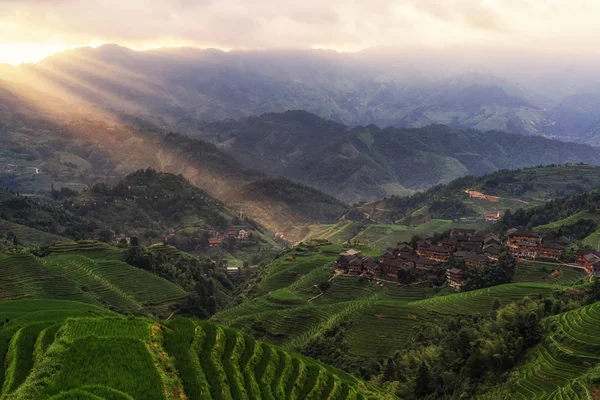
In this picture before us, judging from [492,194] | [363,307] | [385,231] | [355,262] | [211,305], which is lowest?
[385,231]

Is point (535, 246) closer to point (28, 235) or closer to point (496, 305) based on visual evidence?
point (496, 305)

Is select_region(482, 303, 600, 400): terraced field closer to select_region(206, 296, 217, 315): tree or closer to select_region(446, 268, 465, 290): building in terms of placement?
select_region(446, 268, 465, 290): building

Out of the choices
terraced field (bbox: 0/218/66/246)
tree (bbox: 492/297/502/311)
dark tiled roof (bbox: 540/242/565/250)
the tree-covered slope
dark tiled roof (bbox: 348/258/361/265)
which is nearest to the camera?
tree (bbox: 492/297/502/311)

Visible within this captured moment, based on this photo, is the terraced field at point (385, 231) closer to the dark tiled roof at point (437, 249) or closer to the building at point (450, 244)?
the building at point (450, 244)

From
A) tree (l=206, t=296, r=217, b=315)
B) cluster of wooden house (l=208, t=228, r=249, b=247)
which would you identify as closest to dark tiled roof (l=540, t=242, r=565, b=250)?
tree (l=206, t=296, r=217, b=315)

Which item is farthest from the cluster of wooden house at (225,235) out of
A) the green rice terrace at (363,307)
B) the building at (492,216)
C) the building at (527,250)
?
the building at (527,250)

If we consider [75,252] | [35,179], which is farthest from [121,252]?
[35,179]

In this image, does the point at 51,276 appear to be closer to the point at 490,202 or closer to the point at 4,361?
the point at 4,361

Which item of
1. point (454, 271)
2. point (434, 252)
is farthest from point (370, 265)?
point (454, 271)
